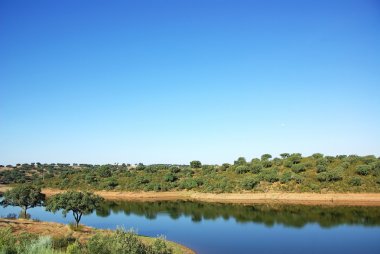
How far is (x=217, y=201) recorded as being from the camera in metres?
86.8

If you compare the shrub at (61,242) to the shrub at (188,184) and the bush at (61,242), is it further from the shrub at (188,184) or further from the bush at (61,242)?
the shrub at (188,184)

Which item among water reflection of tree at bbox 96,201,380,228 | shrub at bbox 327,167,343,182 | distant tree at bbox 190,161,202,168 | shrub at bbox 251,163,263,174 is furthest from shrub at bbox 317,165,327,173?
distant tree at bbox 190,161,202,168

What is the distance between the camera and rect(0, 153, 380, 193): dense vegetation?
3287 inches

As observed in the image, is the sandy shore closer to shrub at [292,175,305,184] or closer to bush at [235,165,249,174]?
shrub at [292,175,305,184]

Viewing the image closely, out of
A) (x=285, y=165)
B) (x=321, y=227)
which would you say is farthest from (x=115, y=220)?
(x=285, y=165)

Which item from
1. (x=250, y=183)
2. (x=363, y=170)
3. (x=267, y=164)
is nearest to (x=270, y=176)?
(x=250, y=183)

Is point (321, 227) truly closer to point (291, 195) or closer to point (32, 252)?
point (291, 195)

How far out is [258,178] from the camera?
93.8 meters

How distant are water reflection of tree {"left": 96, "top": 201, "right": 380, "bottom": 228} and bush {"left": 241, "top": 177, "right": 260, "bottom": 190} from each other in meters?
13.8

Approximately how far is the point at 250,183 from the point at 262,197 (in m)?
6.54

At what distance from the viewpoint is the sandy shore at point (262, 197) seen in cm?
7449

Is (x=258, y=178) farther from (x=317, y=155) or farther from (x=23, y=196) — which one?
(x=23, y=196)

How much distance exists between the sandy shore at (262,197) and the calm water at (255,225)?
725 centimetres

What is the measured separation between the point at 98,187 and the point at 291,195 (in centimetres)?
6396
